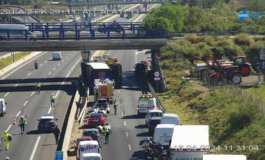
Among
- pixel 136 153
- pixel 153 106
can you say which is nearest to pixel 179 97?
pixel 153 106

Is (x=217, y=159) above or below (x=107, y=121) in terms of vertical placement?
above

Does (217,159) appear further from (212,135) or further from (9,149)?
(9,149)

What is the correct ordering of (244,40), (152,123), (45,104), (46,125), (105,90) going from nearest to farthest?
(152,123) < (46,125) < (105,90) < (45,104) < (244,40)

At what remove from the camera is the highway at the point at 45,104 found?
43.0m

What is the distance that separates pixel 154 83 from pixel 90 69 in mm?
9169

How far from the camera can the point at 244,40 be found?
8200 cm

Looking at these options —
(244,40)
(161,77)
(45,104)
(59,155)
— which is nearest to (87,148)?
(59,155)

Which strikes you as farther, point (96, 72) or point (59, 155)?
point (96, 72)

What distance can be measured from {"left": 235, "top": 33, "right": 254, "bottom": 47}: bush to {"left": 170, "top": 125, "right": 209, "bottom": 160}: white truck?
162 ft

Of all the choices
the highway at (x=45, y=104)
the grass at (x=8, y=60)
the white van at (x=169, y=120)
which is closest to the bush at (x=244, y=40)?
the highway at (x=45, y=104)

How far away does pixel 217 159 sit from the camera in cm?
2681

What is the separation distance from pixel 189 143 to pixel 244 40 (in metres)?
52.3

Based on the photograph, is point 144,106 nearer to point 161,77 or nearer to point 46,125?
point 46,125

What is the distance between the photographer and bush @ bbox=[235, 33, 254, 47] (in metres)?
81.9
